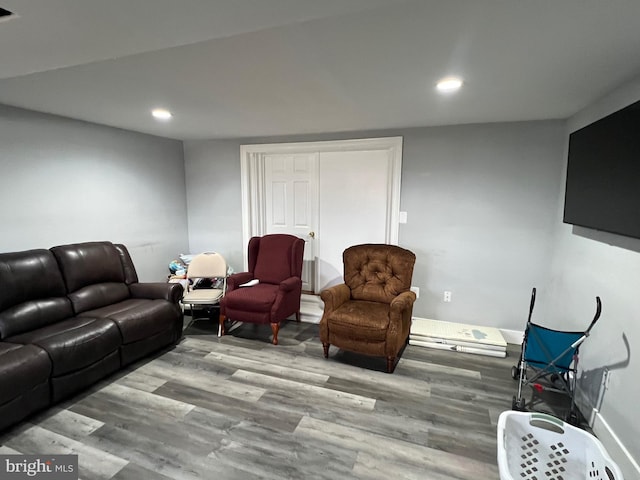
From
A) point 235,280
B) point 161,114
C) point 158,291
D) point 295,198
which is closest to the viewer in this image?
point 161,114

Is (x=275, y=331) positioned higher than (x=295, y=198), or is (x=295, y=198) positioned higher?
(x=295, y=198)

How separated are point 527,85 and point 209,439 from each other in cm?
303

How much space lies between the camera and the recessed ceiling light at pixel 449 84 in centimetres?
205

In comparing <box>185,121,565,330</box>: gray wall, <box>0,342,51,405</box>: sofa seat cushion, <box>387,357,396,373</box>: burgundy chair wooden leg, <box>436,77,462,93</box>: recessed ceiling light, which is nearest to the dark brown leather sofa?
<box>0,342,51,405</box>: sofa seat cushion

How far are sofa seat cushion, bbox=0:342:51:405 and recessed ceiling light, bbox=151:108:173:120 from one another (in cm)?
203

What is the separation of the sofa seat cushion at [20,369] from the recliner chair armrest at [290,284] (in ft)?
6.23

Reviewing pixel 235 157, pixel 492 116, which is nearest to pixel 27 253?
pixel 235 157

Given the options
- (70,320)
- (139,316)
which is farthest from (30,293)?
(139,316)

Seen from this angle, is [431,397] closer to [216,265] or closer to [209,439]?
[209,439]

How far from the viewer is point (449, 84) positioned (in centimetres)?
214

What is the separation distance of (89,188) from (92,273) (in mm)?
953

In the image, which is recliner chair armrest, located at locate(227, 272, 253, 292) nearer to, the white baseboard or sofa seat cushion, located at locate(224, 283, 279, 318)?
sofa seat cushion, located at locate(224, 283, 279, 318)
